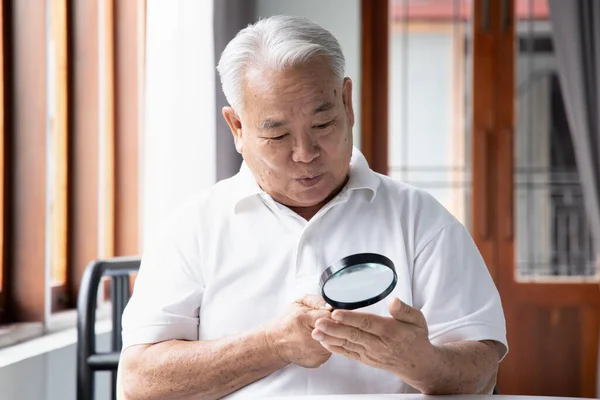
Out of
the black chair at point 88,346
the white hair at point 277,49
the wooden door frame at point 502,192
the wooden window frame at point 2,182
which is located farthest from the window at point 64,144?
the wooden door frame at point 502,192

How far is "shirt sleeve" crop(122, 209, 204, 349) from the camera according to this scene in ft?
4.40

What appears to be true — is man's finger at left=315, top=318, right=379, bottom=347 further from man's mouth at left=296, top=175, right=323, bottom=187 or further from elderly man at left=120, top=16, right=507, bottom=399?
man's mouth at left=296, top=175, right=323, bottom=187

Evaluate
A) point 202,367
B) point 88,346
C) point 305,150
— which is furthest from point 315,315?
point 88,346

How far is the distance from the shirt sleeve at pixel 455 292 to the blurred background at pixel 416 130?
1.33 meters

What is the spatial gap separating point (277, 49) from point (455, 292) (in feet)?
1.75

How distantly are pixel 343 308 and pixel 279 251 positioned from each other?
14.0 inches

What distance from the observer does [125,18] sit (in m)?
2.95

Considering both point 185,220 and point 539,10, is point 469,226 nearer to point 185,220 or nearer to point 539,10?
point 539,10

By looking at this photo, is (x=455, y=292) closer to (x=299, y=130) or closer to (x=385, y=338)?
(x=385, y=338)

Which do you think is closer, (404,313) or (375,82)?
(404,313)

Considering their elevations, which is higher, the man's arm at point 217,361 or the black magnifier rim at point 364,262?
the black magnifier rim at point 364,262

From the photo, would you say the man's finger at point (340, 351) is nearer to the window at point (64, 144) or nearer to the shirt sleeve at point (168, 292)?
the shirt sleeve at point (168, 292)

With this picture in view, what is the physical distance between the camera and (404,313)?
1.10 m

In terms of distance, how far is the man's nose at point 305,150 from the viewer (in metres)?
1.36
